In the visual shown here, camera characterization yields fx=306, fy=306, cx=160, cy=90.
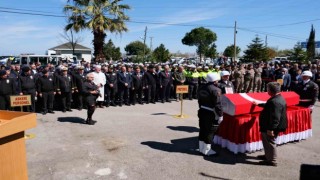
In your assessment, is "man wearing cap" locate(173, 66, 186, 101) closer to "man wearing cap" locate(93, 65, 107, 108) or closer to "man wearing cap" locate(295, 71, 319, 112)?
"man wearing cap" locate(93, 65, 107, 108)

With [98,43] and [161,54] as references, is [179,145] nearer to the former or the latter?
[98,43]

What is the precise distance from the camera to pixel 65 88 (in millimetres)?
11602

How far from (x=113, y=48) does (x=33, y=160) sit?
53.2 metres

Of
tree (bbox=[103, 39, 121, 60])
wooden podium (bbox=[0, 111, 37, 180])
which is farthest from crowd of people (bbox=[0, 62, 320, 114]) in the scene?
tree (bbox=[103, 39, 121, 60])

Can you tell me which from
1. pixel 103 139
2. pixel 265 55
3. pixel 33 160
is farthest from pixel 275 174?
pixel 265 55

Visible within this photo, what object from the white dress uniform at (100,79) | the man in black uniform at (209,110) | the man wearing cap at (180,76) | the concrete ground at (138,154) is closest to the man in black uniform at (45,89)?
the concrete ground at (138,154)

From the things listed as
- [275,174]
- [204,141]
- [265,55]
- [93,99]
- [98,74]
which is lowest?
[275,174]

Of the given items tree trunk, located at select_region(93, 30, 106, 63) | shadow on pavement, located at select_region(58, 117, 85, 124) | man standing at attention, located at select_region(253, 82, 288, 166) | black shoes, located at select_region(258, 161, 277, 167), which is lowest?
black shoes, located at select_region(258, 161, 277, 167)

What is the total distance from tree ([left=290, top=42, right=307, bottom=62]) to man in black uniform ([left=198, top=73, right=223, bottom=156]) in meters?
37.0

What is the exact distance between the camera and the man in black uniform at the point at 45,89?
1117cm

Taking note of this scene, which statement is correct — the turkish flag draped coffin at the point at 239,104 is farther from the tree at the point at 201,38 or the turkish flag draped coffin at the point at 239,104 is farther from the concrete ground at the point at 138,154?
the tree at the point at 201,38

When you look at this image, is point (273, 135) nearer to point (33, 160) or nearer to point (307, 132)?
point (307, 132)

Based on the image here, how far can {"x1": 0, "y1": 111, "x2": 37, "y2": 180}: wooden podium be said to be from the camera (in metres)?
3.31

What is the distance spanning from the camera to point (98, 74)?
12.2 meters
